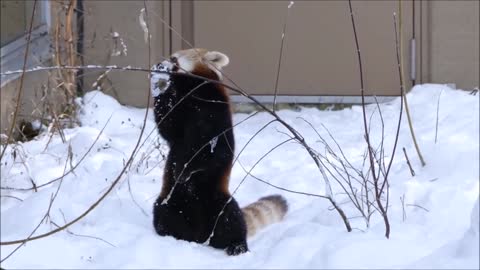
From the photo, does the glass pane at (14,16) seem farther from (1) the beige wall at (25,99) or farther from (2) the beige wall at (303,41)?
(2) the beige wall at (303,41)

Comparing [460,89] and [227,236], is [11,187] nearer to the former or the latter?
[227,236]

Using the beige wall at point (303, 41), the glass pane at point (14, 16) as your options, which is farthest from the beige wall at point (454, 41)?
the glass pane at point (14, 16)

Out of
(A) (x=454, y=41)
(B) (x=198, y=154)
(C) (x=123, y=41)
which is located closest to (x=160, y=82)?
(B) (x=198, y=154)

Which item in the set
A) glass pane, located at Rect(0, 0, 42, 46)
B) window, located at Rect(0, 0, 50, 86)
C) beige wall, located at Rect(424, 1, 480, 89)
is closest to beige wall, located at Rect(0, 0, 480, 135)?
beige wall, located at Rect(424, 1, 480, 89)

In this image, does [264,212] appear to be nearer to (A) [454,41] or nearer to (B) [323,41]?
(B) [323,41]

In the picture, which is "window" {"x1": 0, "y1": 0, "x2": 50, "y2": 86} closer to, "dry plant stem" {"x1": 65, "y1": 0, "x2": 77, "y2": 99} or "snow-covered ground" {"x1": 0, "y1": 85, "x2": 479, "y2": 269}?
"dry plant stem" {"x1": 65, "y1": 0, "x2": 77, "y2": 99}

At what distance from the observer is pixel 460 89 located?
773cm

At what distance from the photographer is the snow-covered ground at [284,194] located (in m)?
3.87

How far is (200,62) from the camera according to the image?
161 inches

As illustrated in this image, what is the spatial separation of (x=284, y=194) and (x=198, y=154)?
43.9 inches

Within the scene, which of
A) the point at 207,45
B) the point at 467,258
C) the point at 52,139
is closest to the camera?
the point at 467,258

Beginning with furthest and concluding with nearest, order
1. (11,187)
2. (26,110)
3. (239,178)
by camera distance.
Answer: (26,110) → (239,178) → (11,187)

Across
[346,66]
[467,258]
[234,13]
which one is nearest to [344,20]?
[346,66]

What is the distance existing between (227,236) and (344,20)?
408 cm
